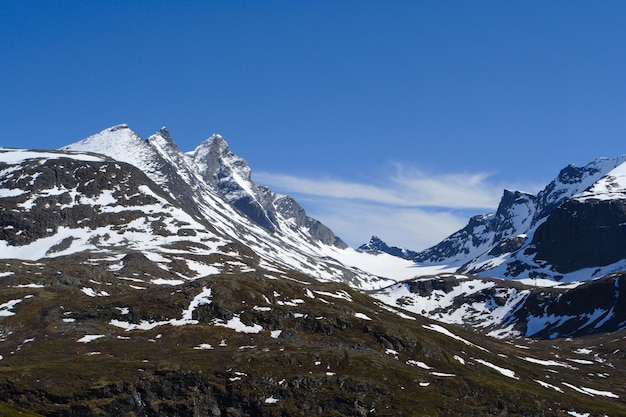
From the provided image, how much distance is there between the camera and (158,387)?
126m

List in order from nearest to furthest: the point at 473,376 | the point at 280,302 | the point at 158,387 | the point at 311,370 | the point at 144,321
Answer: the point at 158,387 → the point at 311,370 → the point at 473,376 → the point at 144,321 → the point at 280,302

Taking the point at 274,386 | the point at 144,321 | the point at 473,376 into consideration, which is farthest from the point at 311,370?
the point at 144,321

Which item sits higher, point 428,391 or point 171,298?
point 171,298

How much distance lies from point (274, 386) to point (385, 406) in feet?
67.1

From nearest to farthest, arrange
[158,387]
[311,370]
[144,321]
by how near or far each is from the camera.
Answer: [158,387] < [311,370] < [144,321]

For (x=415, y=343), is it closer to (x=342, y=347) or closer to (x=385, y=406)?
(x=342, y=347)

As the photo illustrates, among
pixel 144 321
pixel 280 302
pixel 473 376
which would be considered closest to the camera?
pixel 473 376

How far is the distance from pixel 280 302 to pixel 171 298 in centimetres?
2861

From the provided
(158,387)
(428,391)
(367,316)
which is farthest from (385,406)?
(367,316)

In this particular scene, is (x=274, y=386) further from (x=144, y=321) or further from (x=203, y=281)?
(x=203, y=281)

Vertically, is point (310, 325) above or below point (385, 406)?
above

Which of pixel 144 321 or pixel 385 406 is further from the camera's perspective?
pixel 144 321

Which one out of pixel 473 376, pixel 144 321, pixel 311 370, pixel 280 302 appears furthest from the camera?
pixel 280 302

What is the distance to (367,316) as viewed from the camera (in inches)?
7372
